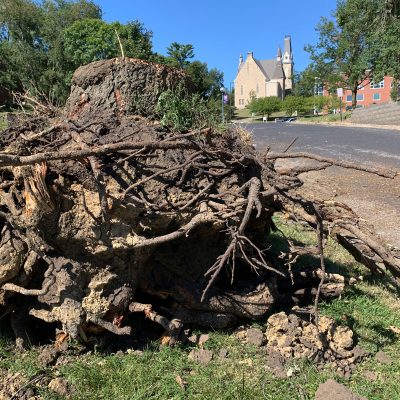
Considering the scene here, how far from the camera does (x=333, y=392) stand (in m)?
2.57

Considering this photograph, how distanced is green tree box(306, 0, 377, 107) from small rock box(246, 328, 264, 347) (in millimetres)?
35343

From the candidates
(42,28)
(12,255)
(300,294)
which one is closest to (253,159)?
(300,294)

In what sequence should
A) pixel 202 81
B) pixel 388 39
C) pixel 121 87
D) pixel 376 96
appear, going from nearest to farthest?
pixel 121 87 < pixel 202 81 < pixel 388 39 < pixel 376 96

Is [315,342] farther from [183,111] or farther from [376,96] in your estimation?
[376,96]

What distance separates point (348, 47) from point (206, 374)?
136ft

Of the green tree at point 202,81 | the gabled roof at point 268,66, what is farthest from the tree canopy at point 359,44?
the gabled roof at point 268,66

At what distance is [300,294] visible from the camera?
3.86 m

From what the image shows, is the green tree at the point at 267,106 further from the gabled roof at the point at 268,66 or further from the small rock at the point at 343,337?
the small rock at the point at 343,337

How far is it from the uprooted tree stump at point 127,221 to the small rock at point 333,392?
0.79 m

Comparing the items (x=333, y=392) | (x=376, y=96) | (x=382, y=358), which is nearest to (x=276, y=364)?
(x=333, y=392)

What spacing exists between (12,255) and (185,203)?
4.41 feet

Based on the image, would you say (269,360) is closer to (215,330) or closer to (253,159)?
(215,330)

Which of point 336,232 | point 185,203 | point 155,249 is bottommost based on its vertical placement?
point 336,232

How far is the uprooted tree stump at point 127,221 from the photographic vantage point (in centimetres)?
288
